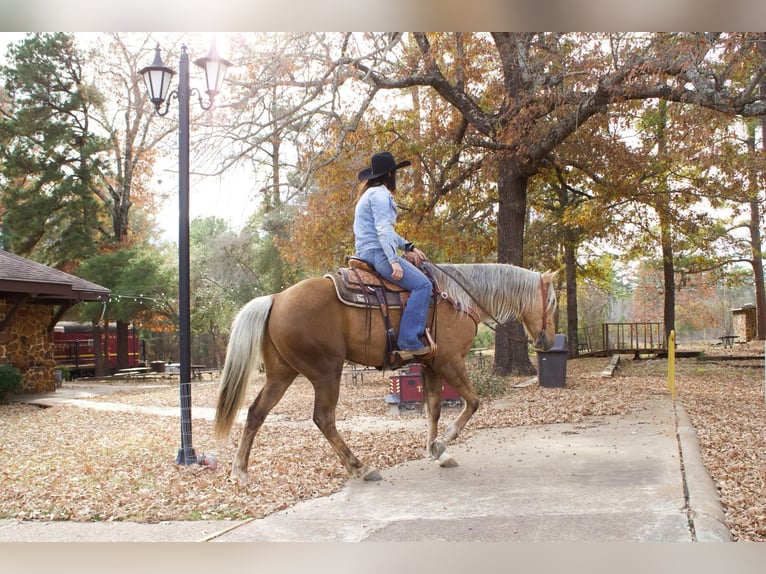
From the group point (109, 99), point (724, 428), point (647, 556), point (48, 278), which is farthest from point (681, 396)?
point (109, 99)

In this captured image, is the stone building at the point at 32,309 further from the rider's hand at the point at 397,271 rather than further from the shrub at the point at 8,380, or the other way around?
the rider's hand at the point at 397,271

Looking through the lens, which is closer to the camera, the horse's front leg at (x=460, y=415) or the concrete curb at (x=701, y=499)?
the concrete curb at (x=701, y=499)

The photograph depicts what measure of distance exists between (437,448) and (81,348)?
12.1m

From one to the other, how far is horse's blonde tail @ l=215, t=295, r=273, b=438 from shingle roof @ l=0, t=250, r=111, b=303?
18.6 feet

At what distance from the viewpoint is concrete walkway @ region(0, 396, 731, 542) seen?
307 cm

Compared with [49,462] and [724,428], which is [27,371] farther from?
[724,428]

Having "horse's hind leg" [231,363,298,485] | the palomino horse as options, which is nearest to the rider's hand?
the palomino horse

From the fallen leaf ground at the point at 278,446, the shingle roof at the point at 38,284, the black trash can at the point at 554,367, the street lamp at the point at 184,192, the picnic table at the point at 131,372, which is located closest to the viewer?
the fallen leaf ground at the point at 278,446

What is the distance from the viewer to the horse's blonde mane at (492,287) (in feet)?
14.3

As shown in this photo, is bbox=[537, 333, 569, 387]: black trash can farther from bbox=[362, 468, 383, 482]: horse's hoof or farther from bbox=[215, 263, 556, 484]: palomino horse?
bbox=[362, 468, 383, 482]: horse's hoof

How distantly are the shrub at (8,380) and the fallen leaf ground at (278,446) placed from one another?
58 cm

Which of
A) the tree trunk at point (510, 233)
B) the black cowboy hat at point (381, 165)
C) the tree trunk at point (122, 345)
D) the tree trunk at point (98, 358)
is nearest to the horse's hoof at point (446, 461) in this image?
the black cowboy hat at point (381, 165)

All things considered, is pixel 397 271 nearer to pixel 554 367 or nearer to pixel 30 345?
pixel 554 367

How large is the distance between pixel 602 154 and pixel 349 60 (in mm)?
4344
